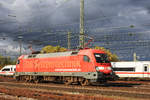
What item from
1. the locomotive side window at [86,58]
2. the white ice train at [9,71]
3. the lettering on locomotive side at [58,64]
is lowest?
the white ice train at [9,71]

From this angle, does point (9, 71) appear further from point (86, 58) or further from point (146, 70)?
point (86, 58)

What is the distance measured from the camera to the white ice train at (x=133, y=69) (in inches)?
1403

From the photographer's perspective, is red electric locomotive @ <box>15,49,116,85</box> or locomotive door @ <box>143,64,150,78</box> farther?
locomotive door @ <box>143,64,150,78</box>

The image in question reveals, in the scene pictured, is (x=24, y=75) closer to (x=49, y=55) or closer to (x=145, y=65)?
(x=49, y=55)

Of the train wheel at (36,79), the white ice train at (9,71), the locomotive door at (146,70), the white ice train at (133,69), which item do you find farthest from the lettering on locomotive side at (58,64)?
the white ice train at (9,71)

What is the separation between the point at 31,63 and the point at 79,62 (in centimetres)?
908

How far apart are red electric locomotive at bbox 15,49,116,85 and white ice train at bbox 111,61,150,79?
1442 cm

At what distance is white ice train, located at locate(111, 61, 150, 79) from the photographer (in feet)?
117

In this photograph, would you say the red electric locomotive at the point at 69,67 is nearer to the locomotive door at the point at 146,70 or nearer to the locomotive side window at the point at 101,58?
the locomotive side window at the point at 101,58

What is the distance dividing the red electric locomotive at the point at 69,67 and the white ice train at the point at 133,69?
1442cm

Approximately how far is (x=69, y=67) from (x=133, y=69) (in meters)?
15.8

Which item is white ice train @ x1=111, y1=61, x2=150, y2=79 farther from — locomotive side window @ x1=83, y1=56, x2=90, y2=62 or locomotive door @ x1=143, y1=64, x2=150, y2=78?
locomotive side window @ x1=83, y1=56, x2=90, y2=62

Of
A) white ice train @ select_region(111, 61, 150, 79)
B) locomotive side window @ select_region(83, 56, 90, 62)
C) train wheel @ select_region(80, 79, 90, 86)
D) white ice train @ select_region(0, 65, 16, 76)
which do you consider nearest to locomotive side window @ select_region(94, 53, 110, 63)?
locomotive side window @ select_region(83, 56, 90, 62)

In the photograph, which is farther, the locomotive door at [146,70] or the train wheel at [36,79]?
the locomotive door at [146,70]
